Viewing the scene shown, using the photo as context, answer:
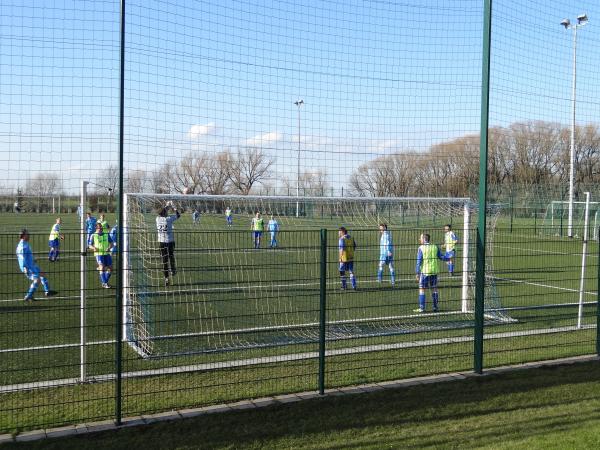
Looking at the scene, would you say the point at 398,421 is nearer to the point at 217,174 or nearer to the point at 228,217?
the point at 217,174

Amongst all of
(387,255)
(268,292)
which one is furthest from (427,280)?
(268,292)

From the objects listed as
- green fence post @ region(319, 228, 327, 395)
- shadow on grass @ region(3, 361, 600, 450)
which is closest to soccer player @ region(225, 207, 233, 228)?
green fence post @ region(319, 228, 327, 395)

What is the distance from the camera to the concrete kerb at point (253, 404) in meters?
4.96

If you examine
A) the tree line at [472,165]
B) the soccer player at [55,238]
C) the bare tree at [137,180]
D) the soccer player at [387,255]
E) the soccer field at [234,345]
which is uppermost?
the tree line at [472,165]

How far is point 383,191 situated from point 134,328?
4267 millimetres

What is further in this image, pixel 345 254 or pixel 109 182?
pixel 345 254

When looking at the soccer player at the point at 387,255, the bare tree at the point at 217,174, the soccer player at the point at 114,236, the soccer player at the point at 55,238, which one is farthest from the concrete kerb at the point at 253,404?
the bare tree at the point at 217,174

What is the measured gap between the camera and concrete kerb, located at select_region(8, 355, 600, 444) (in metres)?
4.96

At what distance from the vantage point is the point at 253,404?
18.7 feet

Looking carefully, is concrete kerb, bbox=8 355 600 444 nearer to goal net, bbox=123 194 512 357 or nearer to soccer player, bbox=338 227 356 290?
goal net, bbox=123 194 512 357

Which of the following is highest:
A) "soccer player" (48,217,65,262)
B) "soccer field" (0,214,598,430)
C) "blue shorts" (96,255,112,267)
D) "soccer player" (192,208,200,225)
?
"soccer player" (192,208,200,225)

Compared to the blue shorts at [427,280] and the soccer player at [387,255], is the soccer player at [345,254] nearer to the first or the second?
the soccer player at [387,255]

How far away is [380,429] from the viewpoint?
16.8 ft

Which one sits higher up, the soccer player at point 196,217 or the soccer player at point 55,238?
the soccer player at point 196,217
